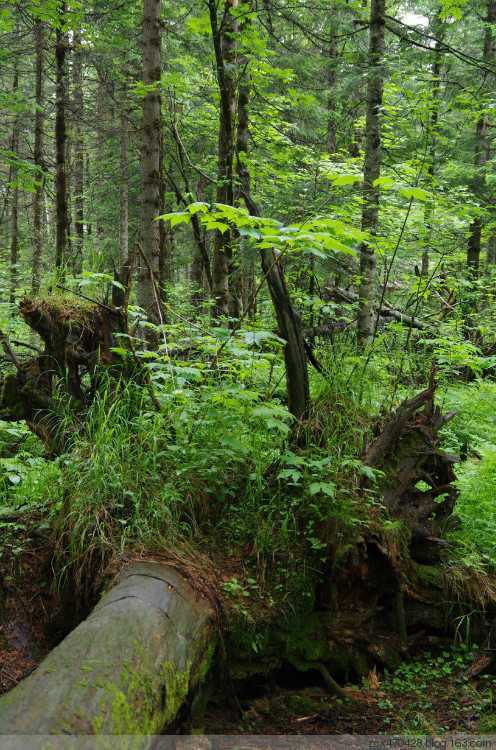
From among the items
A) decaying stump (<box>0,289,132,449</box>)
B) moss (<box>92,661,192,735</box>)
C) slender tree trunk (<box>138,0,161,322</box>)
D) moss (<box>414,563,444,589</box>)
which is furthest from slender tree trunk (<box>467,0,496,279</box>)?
moss (<box>92,661,192,735</box>)

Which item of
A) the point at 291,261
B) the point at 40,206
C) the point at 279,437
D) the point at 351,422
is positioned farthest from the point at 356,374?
the point at 40,206

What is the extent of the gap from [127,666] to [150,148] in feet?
22.5

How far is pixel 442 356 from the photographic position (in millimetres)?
7129

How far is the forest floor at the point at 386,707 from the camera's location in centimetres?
331

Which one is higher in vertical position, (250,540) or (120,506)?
(120,506)

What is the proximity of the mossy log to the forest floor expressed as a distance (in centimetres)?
55

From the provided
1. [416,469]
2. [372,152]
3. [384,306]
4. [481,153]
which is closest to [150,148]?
[372,152]

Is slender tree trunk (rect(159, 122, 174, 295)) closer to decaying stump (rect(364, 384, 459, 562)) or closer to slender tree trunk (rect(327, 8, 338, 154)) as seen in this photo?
slender tree trunk (rect(327, 8, 338, 154))

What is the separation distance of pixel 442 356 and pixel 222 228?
442 centimetres

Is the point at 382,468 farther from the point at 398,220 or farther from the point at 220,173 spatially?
the point at 398,220

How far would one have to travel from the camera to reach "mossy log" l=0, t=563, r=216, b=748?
2176 mm

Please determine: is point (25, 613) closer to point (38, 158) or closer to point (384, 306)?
point (384, 306)

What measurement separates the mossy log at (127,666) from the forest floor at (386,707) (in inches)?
21.8

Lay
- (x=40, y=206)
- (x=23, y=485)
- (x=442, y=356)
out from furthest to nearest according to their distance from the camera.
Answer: (x=40, y=206)
(x=442, y=356)
(x=23, y=485)
